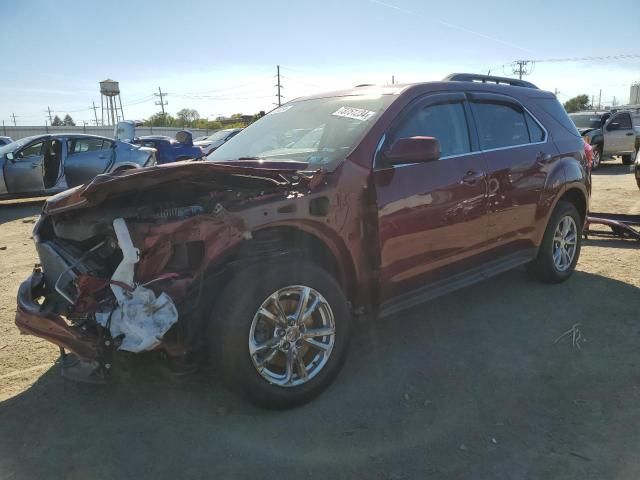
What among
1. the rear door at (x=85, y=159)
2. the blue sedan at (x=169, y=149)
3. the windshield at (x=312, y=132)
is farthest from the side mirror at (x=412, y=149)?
the blue sedan at (x=169, y=149)

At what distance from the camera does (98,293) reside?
2721mm

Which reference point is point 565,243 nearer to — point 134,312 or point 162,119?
point 134,312

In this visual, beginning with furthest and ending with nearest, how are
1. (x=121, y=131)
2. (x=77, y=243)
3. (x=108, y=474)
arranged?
(x=121, y=131)
(x=77, y=243)
(x=108, y=474)

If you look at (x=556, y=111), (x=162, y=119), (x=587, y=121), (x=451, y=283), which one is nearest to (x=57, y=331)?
(x=451, y=283)

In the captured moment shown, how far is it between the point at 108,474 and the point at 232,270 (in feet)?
3.90

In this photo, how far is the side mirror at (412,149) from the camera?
3248 mm

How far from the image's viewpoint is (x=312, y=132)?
12.4 feet

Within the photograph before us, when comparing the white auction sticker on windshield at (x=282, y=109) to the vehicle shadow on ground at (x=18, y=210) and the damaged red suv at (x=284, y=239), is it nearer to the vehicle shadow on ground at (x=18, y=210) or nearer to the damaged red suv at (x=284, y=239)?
the damaged red suv at (x=284, y=239)

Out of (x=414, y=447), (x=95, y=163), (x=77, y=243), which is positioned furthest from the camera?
(x=95, y=163)

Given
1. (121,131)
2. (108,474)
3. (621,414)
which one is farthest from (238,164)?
(121,131)

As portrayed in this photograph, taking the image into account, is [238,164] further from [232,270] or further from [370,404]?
[370,404]

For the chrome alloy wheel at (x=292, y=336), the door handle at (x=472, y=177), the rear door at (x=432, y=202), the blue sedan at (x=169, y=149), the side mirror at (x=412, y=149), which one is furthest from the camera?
the blue sedan at (x=169, y=149)

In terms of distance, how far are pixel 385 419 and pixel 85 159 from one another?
10973 millimetres

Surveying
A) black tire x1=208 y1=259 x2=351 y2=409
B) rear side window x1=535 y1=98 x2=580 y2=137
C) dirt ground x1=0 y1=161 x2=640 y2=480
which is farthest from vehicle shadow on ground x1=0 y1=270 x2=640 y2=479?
rear side window x1=535 y1=98 x2=580 y2=137
